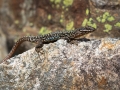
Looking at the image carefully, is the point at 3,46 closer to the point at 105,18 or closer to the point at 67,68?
the point at 105,18

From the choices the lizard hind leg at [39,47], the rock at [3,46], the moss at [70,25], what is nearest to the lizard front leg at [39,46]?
the lizard hind leg at [39,47]

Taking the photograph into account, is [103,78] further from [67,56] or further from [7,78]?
[7,78]

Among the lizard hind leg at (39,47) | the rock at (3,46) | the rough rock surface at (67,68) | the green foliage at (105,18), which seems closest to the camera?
the rough rock surface at (67,68)

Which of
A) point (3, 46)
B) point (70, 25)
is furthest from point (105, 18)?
point (3, 46)

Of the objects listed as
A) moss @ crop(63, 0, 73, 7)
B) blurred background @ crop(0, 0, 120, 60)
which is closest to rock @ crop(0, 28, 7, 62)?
blurred background @ crop(0, 0, 120, 60)

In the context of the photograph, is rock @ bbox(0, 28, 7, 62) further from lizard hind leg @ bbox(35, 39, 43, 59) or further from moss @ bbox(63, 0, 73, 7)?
lizard hind leg @ bbox(35, 39, 43, 59)

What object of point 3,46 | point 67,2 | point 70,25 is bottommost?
point 3,46

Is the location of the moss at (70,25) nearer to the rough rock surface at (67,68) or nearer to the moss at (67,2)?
the moss at (67,2)

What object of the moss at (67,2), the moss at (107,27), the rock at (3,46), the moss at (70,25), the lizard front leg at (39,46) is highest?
the moss at (67,2)
